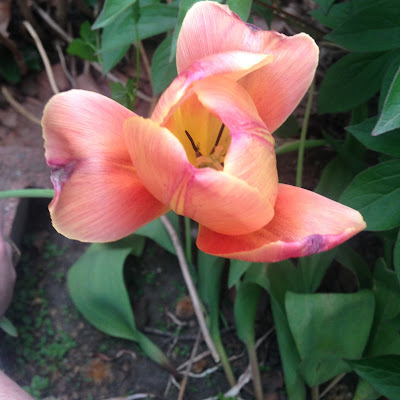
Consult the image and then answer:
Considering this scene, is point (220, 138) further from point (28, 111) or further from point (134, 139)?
point (28, 111)

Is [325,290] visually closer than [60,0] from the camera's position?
Yes

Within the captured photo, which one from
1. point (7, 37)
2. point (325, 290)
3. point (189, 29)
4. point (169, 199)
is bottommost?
point (325, 290)

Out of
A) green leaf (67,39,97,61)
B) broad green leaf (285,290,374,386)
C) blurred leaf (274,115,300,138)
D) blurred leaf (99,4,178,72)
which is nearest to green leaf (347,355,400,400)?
broad green leaf (285,290,374,386)

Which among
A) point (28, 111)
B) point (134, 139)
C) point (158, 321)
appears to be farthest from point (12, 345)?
point (134, 139)

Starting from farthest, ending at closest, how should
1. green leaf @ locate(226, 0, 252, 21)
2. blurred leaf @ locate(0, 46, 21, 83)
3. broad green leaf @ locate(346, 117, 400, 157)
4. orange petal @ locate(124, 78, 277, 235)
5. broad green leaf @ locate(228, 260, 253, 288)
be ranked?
blurred leaf @ locate(0, 46, 21, 83) < broad green leaf @ locate(228, 260, 253, 288) < broad green leaf @ locate(346, 117, 400, 157) < green leaf @ locate(226, 0, 252, 21) < orange petal @ locate(124, 78, 277, 235)

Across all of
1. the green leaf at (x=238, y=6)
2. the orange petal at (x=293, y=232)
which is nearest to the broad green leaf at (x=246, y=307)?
the orange petal at (x=293, y=232)

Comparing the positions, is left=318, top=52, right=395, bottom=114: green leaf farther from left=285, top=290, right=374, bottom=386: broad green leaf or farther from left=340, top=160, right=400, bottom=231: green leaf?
left=285, top=290, right=374, bottom=386: broad green leaf
